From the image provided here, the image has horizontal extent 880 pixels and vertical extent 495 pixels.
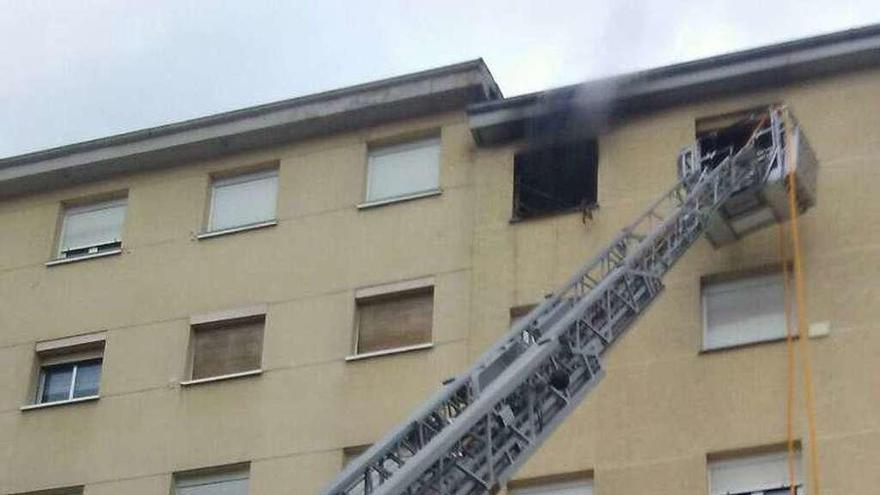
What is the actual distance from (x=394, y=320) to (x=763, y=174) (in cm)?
598

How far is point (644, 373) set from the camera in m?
27.0

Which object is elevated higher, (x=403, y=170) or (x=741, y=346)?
(x=403, y=170)

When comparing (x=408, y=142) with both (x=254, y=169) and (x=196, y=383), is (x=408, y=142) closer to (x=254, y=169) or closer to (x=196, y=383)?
(x=254, y=169)

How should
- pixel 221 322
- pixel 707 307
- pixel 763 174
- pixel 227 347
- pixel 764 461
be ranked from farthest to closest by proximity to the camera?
pixel 221 322 < pixel 227 347 < pixel 707 307 < pixel 763 174 < pixel 764 461

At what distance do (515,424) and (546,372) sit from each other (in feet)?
3.01

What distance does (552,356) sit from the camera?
72.8 feet

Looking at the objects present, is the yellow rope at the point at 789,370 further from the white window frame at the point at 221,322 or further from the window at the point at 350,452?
the white window frame at the point at 221,322

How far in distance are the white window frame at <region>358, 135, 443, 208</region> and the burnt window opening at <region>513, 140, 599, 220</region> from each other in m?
1.23

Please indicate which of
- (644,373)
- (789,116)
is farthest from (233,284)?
(789,116)

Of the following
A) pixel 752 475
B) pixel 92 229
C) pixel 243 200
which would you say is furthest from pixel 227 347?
pixel 752 475

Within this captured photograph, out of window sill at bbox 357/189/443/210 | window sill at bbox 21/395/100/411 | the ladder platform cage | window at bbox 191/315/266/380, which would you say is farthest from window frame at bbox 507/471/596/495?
window sill at bbox 21/395/100/411

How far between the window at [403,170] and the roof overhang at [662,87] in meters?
0.95

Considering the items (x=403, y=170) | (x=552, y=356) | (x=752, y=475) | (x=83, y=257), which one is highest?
(x=403, y=170)

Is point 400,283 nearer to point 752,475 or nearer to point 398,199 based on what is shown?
point 398,199
